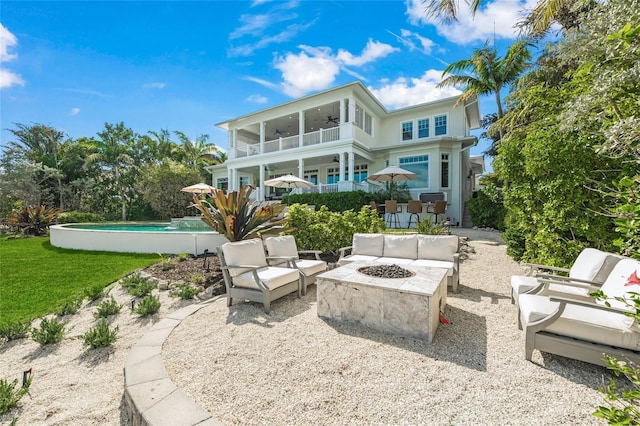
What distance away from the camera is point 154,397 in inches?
83.7

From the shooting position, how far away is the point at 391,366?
263 cm

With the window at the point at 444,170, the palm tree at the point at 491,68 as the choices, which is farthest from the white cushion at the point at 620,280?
the palm tree at the point at 491,68

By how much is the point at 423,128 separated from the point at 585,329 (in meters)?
15.6

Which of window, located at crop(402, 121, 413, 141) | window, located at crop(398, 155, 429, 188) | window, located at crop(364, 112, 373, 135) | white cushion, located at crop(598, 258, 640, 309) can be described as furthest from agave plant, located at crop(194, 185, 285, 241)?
window, located at crop(402, 121, 413, 141)

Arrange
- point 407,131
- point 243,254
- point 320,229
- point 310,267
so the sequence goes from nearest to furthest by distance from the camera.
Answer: point 243,254 → point 310,267 → point 320,229 → point 407,131

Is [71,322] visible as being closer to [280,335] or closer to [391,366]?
[280,335]

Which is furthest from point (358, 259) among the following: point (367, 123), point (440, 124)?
point (440, 124)

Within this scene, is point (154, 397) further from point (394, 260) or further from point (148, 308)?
point (394, 260)

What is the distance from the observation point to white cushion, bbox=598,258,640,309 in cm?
268

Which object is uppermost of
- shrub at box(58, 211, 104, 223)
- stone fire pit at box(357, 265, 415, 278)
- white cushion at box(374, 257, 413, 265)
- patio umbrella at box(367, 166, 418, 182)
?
patio umbrella at box(367, 166, 418, 182)

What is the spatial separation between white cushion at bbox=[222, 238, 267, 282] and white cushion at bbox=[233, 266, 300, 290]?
0.15 m

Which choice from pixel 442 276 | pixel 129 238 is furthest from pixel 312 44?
pixel 442 276

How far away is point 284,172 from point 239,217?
52.5 ft

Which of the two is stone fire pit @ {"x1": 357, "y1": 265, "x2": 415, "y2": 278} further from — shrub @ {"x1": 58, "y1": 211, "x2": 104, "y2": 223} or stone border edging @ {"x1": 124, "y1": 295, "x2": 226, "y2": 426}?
shrub @ {"x1": 58, "y1": 211, "x2": 104, "y2": 223}
